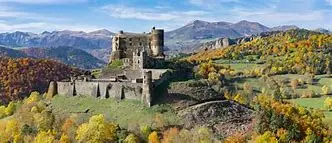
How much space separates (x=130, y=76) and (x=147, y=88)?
1210 cm

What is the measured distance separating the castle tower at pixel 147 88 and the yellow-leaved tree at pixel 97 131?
21.3ft

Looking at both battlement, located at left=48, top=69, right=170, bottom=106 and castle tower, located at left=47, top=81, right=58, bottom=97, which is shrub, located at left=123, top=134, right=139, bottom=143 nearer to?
battlement, located at left=48, top=69, right=170, bottom=106

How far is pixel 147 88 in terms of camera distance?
80125 mm

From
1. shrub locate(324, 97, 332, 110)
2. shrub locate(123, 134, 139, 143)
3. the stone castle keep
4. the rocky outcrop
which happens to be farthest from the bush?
shrub locate(324, 97, 332, 110)

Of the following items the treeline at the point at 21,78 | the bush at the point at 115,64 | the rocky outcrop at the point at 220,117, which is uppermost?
the bush at the point at 115,64

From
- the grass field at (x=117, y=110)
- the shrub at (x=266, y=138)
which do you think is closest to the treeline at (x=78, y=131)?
the grass field at (x=117, y=110)

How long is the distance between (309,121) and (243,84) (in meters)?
60.6

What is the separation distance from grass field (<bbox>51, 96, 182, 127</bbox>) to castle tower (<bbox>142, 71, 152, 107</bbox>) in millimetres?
1069

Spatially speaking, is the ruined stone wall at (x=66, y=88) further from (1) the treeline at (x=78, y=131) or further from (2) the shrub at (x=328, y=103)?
(2) the shrub at (x=328, y=103)

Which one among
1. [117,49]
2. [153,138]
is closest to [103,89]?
[153,138]

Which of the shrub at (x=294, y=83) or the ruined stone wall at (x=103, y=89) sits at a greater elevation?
the ruined stone wall at (x=103, y=89)

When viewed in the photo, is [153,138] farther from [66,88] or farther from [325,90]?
[325,90]

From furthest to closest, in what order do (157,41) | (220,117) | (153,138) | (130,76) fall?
(157,41), (130,76), (220,117), (153,138)

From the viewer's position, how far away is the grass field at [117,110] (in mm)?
78375
